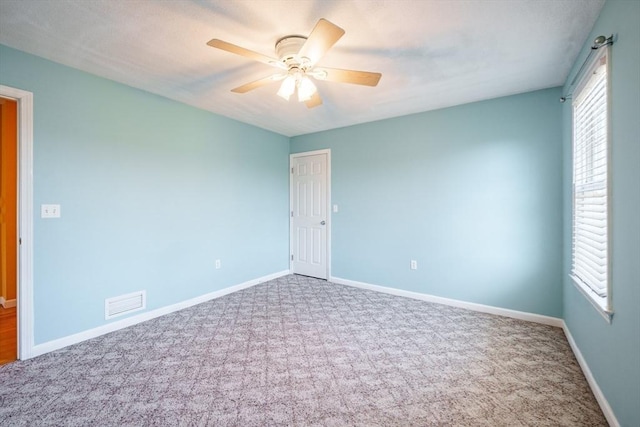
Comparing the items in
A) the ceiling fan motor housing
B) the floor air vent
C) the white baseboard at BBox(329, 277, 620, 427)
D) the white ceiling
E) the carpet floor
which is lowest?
the carpet floor

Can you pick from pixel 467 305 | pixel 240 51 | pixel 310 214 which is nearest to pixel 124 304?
pixel 240 51

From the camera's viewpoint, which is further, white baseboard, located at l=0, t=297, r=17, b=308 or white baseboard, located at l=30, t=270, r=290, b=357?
white baseboard, located at l=0, t=297, r=17, b=308

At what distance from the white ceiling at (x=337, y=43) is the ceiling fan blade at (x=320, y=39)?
23cm

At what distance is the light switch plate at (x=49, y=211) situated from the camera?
231cm

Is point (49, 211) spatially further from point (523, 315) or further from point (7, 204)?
point (523, 315)

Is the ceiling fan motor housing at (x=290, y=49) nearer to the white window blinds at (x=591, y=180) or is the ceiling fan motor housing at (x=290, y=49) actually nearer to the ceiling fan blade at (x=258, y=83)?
the ceiling fan blade at (x=258, y=83)

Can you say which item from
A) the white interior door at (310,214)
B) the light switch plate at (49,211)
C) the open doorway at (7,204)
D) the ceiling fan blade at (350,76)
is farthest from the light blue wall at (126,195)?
the ceiling fan blade at (350,76)

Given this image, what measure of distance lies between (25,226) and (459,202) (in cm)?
425

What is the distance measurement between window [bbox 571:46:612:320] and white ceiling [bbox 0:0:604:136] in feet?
1.27

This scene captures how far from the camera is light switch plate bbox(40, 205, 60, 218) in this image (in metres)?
2.31

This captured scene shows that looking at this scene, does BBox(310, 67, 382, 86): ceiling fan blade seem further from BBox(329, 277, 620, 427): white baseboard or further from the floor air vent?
the floor air vent

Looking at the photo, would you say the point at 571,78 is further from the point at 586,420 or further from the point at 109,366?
the point at 109,366

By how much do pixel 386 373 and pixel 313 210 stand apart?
2.98 metres

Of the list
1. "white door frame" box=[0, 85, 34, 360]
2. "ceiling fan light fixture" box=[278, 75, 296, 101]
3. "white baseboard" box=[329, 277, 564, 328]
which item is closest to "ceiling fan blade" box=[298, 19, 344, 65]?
"ceiling fan light fixture" box=[278, 75, 296, 101]
